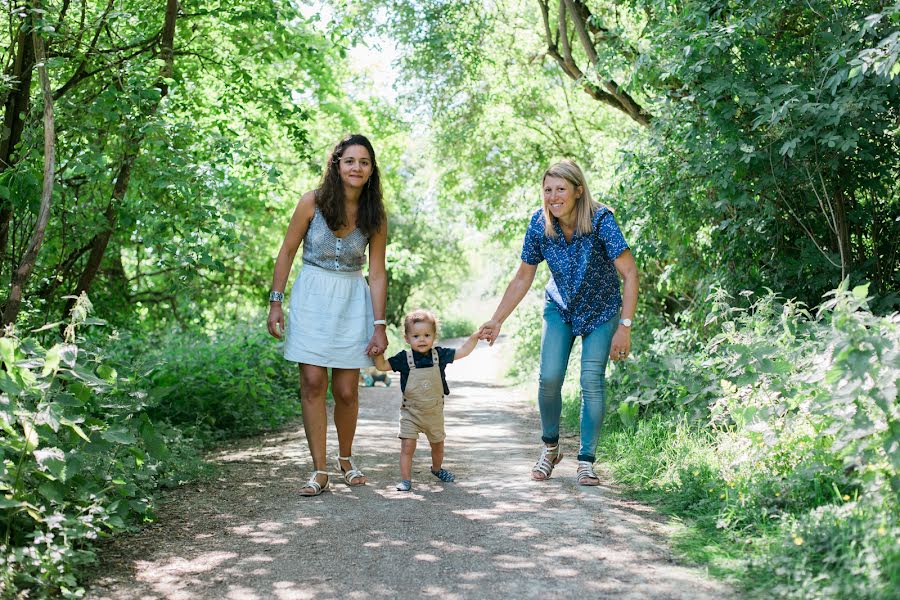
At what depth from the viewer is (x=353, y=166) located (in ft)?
18.4

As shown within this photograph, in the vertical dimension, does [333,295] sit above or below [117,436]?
above

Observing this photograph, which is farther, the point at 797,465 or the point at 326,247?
the point at 326,247

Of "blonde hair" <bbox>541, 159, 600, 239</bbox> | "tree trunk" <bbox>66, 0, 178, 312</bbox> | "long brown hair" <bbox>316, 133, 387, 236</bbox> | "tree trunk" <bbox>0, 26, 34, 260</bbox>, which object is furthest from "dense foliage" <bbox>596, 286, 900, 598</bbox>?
"tree trunk" <bbox>0, 26, 34, 260</bbox>

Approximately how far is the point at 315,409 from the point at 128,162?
106 inches

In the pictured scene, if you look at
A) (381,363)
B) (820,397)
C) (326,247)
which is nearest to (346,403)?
(381,363)

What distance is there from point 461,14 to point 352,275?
8.35 m

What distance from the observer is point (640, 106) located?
11500mm

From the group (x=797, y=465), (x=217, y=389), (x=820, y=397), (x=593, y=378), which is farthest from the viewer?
(x=217, y=389)

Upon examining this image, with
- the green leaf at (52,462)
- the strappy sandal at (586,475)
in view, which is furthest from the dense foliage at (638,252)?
the strappy sandal at (586,475)

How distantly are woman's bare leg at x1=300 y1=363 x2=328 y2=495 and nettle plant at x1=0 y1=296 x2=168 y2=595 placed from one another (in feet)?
4.83

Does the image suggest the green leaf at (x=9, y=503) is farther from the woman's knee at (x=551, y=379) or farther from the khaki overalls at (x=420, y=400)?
the woman's knee at (x=551, y=379)

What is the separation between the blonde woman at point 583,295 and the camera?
5.44 meters

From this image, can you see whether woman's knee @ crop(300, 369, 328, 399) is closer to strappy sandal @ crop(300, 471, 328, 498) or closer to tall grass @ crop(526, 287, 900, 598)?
strappy sandal @ crop(300, 471, 328, 498)

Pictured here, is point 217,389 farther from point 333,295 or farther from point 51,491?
point 51,491
